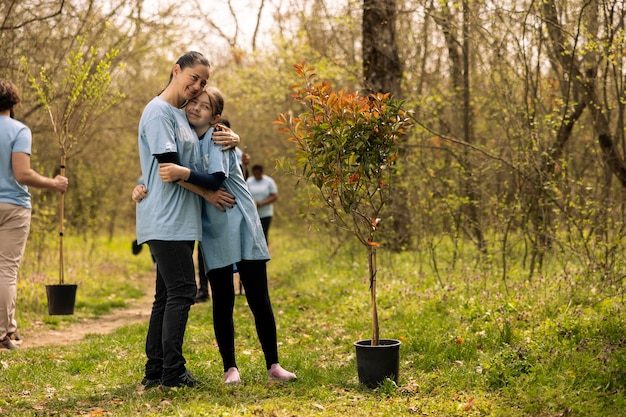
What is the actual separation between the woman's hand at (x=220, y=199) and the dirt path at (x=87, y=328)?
10.3ft

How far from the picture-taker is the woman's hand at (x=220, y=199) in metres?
5.12

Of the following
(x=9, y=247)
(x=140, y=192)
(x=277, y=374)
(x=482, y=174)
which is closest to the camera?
Answer: (x=140, y=192)

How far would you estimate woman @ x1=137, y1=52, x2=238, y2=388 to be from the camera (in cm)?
495

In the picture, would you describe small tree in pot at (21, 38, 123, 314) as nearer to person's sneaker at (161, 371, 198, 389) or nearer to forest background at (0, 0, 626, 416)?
forest background at (0, 0, 626, 416)

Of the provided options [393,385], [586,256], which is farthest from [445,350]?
[586,256]

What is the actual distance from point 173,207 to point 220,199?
317mm

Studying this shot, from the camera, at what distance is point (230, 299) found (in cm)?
529

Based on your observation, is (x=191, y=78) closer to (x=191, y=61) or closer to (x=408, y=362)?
(x=191, y=61)

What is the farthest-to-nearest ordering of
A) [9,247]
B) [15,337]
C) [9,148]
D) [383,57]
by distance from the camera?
[383,57] → [15,337] → [9,247] → [9,148]

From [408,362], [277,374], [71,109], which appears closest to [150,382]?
[277,374]

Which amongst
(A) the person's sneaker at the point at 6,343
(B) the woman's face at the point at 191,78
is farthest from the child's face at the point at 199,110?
(A) the person's sneaker at the point at 6,343

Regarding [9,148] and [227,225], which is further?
[9,148]

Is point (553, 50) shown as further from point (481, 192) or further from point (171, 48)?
point (171, 48)

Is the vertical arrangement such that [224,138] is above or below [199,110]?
below
